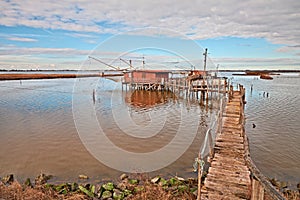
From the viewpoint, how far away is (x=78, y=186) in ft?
24.1

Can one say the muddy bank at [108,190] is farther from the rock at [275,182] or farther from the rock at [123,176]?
the rock at [275,182]

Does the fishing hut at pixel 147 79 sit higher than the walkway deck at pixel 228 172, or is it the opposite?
the fishing hut at pixel 147 79

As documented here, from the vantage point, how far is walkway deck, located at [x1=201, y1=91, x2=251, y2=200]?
543cm

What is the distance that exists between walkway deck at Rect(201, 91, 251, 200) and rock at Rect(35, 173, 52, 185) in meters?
5.70

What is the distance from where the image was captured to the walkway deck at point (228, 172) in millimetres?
5429

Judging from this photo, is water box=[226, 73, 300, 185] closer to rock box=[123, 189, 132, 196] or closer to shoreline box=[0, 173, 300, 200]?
shoreline box=[0, 173, 300, 200]

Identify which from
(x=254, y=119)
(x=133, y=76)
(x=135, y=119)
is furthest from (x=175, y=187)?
(x=133, y=76)

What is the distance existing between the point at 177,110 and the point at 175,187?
1367cm

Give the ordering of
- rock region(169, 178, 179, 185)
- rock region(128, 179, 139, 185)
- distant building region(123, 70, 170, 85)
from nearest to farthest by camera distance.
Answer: rock region(169, 178, 179, 185) → rock region(128, 179, 139, 185) → distant building region(123, 70, 170, 85)

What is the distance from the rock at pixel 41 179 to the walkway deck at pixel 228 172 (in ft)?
18.7

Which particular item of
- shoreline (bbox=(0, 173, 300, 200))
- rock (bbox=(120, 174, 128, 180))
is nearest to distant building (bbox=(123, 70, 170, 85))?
rock (bbox=(120, 174, 128, 180))

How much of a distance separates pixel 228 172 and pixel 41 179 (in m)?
6.45

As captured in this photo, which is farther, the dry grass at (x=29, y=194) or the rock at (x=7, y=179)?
the rock at (x=7, y=179)

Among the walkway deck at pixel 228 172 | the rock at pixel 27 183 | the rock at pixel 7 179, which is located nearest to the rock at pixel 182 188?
the walkway deck at pixel 228 172
